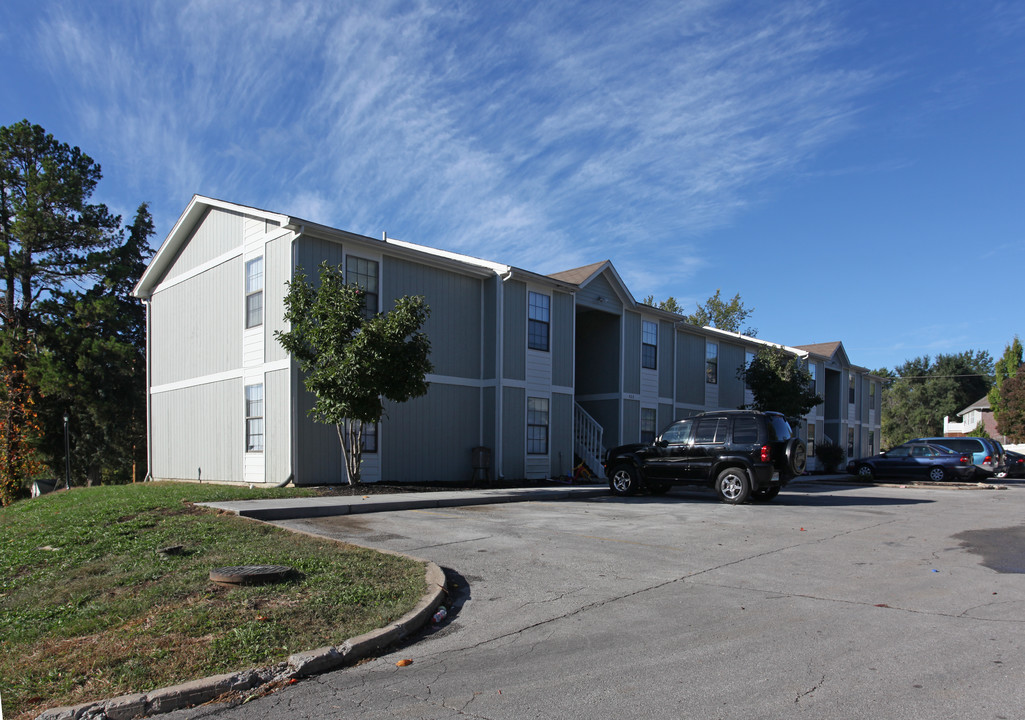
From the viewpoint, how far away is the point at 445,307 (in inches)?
779

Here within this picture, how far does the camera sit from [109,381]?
32031mm

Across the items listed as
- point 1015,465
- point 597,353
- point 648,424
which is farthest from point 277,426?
point 1015,465

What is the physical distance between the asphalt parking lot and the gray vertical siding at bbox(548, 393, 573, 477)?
10.5 meters

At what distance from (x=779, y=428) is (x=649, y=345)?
1198 cm

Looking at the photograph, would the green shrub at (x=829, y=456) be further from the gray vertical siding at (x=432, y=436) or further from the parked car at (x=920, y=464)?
the gray vertical siding at (x=432, y=436)

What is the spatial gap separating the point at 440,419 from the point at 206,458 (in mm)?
6744

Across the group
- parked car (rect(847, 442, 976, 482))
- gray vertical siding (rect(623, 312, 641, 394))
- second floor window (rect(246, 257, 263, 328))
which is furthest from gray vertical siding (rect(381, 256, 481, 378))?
parked car (rect(847, 442, 976, 482))

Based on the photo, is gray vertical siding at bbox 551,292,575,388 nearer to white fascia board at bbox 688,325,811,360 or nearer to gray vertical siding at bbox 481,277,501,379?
gray vertical siding at bbox 481,277,501,379

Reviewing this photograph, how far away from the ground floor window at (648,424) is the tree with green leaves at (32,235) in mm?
23666

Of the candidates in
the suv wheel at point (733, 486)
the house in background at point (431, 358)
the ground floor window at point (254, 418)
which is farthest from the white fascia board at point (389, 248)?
the suv wheel at point (733, 486)

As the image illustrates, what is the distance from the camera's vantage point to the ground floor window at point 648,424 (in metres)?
27.2

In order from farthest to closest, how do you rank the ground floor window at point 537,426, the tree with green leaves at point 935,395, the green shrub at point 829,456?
the tree with green leaves at point 935,395 < the green shrub at point 829,456 < the ground floor window at point 537,426

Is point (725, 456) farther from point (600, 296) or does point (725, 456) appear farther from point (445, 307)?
point (600, 296)

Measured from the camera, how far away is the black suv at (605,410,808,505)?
15.3 metres
